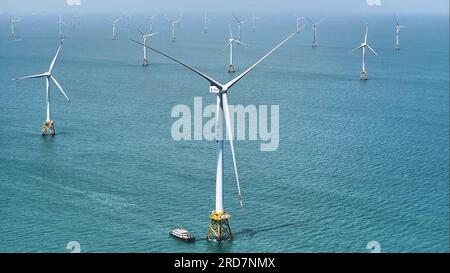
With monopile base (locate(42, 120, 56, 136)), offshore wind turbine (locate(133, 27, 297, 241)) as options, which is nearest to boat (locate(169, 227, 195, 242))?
offshore wind turbine (locate(133, 27, 297, 241))

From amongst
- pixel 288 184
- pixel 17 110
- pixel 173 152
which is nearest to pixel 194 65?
pixel 17 110

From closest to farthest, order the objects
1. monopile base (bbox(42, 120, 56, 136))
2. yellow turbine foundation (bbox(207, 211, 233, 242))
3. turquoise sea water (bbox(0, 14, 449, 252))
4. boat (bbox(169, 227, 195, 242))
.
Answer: yellow turbine foundation (bbox(207, 211, 233, 242)), boat (bbox(169, 227, 195, 242)), turquoise sea water (bbox(0, 14, 449, 252)), monopile base (bbox(42, 120, 56, 136))

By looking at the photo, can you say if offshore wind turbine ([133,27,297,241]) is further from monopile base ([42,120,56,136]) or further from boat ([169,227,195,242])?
monopile base ([42,120,56,136])

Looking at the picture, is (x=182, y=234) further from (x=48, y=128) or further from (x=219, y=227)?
(x=48, y=128)

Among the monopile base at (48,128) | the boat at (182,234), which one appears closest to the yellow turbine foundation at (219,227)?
the boat at (182,234)

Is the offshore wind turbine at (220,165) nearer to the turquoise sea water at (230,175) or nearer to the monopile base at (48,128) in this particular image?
the turquoise sea water at (230,175)
